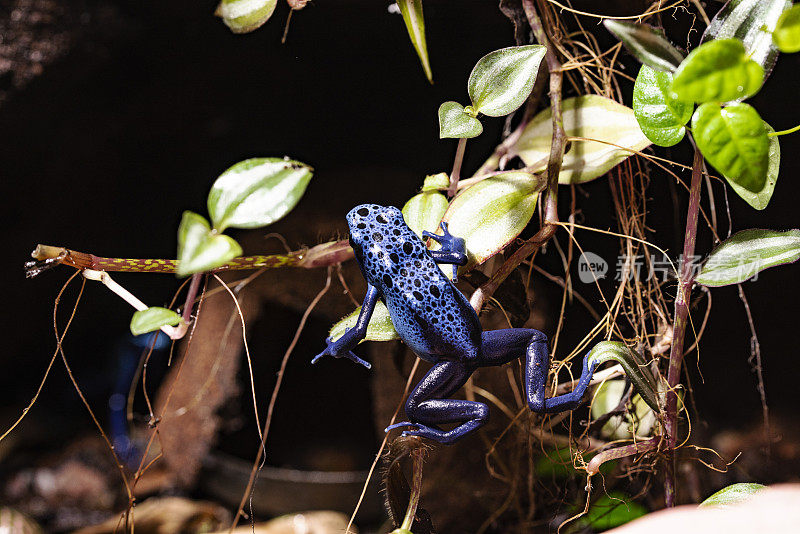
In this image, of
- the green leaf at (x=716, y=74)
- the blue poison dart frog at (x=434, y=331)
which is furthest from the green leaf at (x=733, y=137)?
the blue poison dart frog at (x=434, y=331)

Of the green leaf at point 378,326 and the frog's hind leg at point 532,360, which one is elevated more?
the green leaf at point 378,326

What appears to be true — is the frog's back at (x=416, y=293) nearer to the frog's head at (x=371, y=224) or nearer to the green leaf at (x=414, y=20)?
the frog's head at (x=371, y=224)

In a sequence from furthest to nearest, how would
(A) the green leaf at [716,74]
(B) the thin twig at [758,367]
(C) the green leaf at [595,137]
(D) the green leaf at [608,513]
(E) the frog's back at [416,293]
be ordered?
(B) the thin twig at [758,367] → (D) the green leaf at [608,513] → (C) the green leaf at [595,137] → (E) the frog's back at [416,293] → (A) the green leaf at [716,74]

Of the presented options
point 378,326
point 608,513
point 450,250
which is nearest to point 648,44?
point 450,250

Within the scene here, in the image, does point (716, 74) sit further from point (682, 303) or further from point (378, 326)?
point (378, 326)

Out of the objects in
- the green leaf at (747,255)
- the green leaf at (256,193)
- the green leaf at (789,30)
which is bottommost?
the green leaf at (747,255)

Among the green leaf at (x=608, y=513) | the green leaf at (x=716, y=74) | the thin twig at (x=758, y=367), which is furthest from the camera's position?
the thin twig at (x=758, y=367)

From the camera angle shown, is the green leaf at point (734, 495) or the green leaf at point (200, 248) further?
the green leaf at point (734, 495)

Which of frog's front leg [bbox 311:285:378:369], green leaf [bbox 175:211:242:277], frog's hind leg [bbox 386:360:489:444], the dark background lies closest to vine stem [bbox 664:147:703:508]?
the dark background
